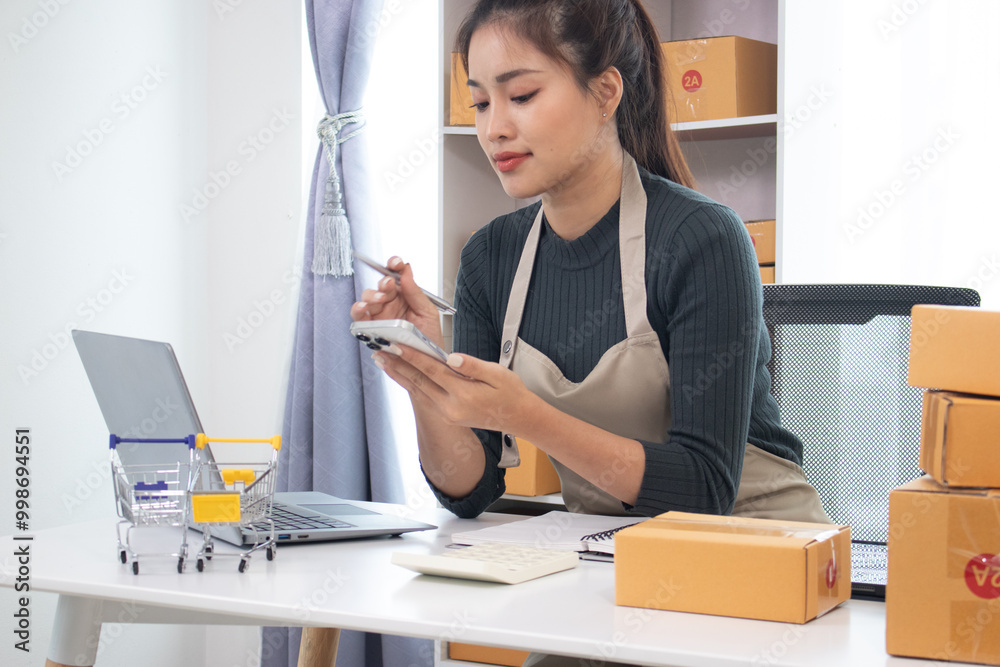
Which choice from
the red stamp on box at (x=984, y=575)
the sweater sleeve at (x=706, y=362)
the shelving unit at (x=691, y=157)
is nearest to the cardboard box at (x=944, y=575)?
the red stamp on box at (x=984, y=575)

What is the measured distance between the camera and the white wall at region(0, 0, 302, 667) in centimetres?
207

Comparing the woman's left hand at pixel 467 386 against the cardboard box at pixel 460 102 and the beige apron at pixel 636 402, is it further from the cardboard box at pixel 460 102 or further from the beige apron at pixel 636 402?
the cardboard box at pixel 460 102

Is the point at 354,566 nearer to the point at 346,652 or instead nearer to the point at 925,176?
the point at 346,652

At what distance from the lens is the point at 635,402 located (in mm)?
1296

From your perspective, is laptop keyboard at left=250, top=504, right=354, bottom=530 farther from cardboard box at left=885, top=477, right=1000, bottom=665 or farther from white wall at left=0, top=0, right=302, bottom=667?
white wall at left=0, top=0, right=302, bottom=667

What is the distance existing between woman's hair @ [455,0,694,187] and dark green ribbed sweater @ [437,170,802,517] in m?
0.08

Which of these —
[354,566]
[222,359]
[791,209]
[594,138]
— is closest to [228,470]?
[354,566]

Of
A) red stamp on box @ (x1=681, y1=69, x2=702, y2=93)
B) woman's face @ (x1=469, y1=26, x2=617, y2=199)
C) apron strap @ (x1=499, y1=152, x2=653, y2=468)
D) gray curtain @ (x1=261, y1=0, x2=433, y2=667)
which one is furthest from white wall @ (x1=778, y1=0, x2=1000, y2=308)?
gray curtain @ (x1=261, y1=0, x2=433, y2=667)

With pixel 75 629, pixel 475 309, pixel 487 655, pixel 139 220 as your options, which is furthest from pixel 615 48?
pixel 139 220

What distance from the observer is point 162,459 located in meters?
1.13

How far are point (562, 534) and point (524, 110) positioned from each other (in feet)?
1.87

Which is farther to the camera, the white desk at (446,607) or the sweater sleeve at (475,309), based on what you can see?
the sweater sleeve at (475,309)

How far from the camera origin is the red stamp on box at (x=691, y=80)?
215cm

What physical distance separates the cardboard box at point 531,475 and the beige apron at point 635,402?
0.77 metres
